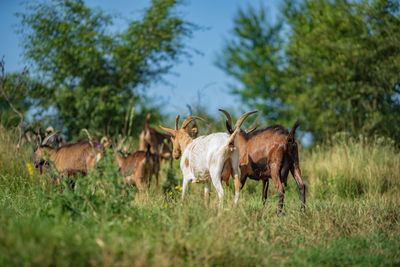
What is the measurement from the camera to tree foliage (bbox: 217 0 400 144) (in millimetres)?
16719

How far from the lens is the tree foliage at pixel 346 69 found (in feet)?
54.9

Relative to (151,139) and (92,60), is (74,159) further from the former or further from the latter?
(92,60)

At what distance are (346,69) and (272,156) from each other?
12801 mm

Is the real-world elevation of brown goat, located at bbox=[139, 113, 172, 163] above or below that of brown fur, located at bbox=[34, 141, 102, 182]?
above

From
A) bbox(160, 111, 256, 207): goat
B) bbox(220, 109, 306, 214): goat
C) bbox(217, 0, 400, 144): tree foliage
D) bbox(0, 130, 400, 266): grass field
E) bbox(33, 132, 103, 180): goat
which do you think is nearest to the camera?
bbox(0, 130, 400, 266): grass field

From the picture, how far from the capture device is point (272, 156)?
21.5 feet

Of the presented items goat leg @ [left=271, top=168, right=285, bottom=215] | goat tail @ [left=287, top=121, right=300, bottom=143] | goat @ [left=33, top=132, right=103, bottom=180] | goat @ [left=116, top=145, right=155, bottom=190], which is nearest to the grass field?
goat leg @ [left=271, top=168, right=285, bottom=215]

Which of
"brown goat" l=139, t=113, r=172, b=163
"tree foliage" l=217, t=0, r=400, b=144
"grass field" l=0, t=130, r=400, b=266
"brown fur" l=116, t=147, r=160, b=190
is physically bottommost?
"grass field" l=0, t=130, r=400, b=266

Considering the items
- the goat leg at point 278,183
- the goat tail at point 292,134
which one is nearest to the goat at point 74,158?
the goat leg at point 278,183

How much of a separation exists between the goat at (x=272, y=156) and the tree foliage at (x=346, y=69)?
9.89 m

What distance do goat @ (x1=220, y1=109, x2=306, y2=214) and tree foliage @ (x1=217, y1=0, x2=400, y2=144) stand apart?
9893 mm

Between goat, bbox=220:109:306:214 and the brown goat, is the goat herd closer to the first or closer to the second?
goat, bbox=220:109:306:214

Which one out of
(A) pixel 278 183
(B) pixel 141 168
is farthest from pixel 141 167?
(A) pixel 278 183

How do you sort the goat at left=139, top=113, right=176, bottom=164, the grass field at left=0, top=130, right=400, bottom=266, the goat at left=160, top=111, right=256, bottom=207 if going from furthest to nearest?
the goat at left=139, top=113, right=176, bottom=164, the goat at left=160, top=111, right=256, bottom=207, the grass field at left=0, top=130, right=400, bottom=266
